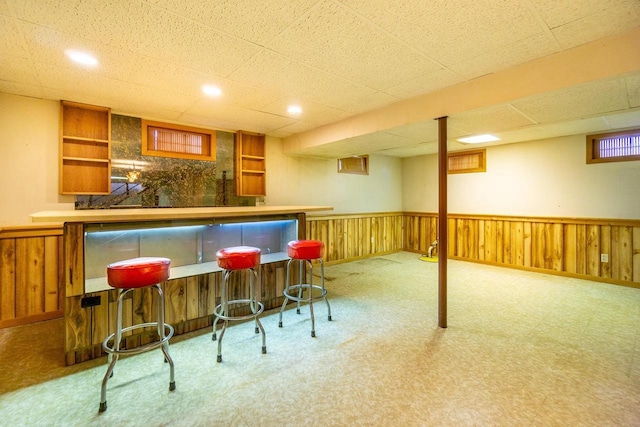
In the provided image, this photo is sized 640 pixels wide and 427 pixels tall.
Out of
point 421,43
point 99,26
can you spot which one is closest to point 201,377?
point 99,26

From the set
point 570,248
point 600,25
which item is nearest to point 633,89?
point 600,25

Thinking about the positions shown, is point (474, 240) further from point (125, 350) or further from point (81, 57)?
point (81, 57)

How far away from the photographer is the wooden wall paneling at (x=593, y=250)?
4.33 metres

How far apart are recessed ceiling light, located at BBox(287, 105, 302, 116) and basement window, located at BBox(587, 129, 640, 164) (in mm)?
4451

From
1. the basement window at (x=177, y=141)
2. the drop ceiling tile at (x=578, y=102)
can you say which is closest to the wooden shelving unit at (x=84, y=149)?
the basement window at (x=177, y=141)

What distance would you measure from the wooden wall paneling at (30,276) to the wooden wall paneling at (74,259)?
4.64 feet

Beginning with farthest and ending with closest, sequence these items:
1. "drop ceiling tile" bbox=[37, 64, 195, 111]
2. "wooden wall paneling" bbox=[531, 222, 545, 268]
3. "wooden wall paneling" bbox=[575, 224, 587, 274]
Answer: "wooden wall paneling" bbox=[531, 222, 545, 268], "wooden wall paneling" bbox=[575, 224, 587, 274], "drop ceiling tile" bbox=[37, 64, 195, 111]

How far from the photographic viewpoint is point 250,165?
15.3 ft

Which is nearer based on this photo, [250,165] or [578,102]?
[578,102]

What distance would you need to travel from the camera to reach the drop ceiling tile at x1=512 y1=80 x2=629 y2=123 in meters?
2.26

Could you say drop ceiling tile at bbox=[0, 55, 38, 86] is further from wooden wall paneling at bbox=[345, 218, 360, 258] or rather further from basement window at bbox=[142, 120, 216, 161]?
wooden wall paneling at bbox=[345, 218, 360, 258]

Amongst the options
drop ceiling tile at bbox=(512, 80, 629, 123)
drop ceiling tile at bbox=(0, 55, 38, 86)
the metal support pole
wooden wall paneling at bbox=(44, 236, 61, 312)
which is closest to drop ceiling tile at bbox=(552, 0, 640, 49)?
drop ceiling tile at bbox=(512, 80, 629, 123)

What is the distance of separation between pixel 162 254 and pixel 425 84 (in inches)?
120

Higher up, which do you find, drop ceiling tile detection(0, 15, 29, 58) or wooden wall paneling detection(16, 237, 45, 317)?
drop ceiling tile detection(0, 15, 29, 58)
